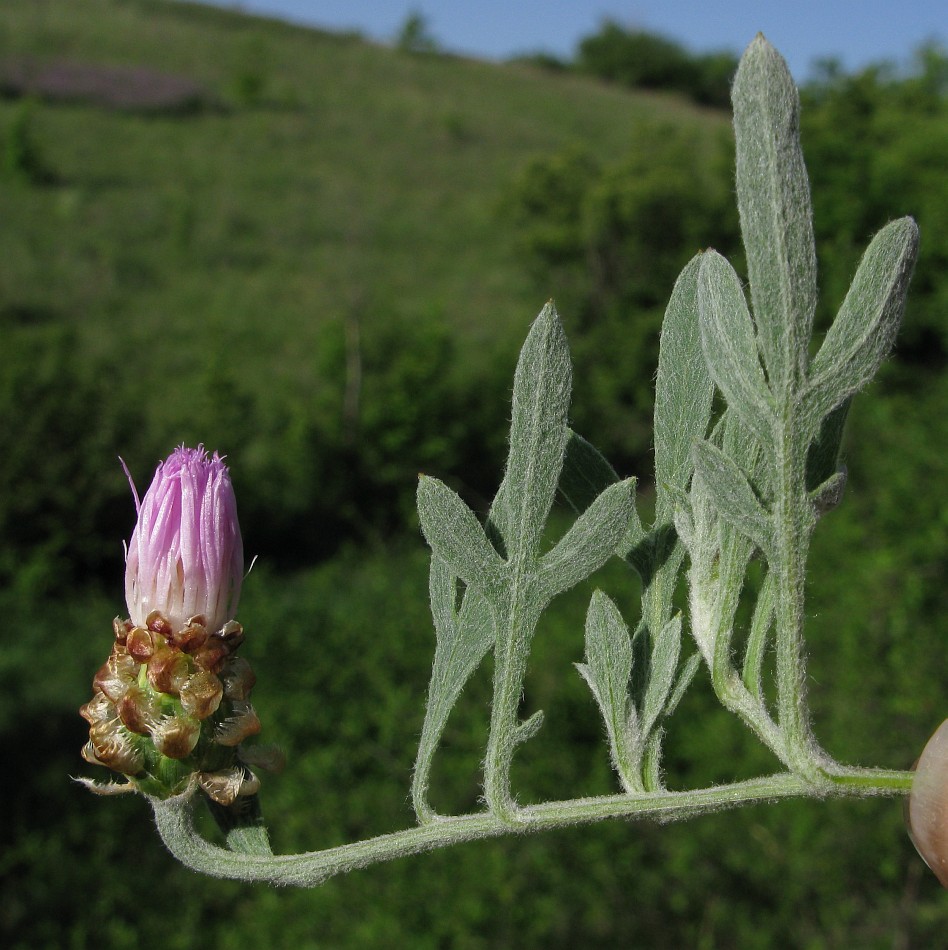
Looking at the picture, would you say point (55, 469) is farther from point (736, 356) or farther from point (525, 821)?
point (736, 356)

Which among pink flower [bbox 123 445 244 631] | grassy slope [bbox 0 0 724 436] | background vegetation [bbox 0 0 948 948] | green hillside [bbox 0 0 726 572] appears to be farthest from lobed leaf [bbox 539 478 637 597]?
grassy slope [bbox 0 0 724 436]

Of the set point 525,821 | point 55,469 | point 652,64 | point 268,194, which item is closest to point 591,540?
point 525,821

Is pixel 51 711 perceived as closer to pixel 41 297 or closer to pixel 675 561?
pixel 675 561

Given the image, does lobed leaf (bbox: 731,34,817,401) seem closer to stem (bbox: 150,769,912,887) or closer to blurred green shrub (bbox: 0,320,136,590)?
stem (bbox: 150,769,912,887)

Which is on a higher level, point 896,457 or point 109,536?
point 896,457

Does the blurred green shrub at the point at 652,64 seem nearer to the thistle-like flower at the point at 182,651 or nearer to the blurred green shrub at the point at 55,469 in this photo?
the blurred green shrub at the point at 55,469

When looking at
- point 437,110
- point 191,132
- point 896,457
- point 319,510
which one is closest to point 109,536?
point 319,510
